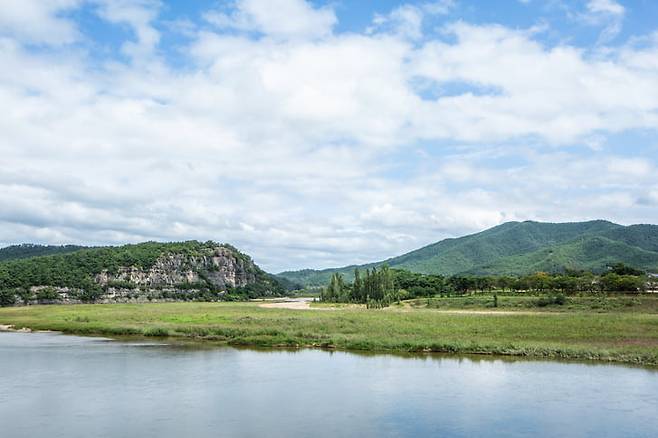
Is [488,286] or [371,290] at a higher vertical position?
[488,286]

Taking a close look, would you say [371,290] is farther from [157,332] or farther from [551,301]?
[157,332]

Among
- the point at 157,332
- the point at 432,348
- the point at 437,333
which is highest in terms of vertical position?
the point at 157,332

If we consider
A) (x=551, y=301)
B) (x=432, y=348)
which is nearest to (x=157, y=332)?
(x=432, y=348)

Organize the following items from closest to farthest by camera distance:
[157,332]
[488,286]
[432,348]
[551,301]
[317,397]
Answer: [317,397] → [432,348] → [157,332] → [551,301] → [488,286]

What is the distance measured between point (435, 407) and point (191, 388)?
535 inches

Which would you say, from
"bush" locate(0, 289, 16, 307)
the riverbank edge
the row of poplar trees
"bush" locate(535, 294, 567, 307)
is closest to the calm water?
the riverbank edge

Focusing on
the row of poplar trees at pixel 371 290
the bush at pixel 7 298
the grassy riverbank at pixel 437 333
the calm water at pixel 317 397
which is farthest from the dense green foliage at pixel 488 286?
the bush at pixel 7 298

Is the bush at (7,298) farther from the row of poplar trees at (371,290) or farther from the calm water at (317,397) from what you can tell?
the calm water at (317,397)

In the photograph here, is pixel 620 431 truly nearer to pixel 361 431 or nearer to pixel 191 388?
pixel 361 431

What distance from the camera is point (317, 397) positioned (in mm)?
30016

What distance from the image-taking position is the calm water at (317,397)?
79.2ft

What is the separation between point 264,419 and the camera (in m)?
25.5

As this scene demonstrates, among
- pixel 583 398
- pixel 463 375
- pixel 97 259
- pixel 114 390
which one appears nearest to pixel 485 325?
pixel 463 375

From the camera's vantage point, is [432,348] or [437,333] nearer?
[432,348]
